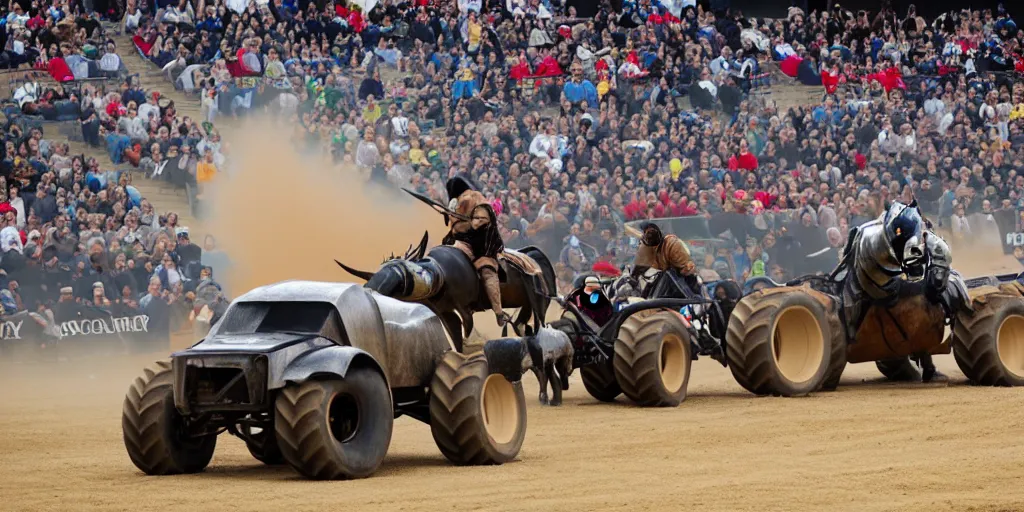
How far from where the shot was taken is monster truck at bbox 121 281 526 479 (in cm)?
916

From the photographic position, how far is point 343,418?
31.4ft

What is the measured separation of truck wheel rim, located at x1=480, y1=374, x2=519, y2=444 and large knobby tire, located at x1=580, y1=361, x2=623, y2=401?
462 centimetres

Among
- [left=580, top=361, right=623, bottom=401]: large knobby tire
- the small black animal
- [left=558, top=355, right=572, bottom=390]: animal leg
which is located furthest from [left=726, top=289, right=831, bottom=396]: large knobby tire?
the small black animal

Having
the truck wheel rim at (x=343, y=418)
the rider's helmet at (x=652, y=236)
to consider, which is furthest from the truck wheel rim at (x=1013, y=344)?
the truck wheel rim at (x=343, y=418)

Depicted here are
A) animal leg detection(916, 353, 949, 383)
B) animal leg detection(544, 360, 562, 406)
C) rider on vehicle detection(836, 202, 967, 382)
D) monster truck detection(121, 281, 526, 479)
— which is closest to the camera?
monster truck detection(121, 281, 526, 479)

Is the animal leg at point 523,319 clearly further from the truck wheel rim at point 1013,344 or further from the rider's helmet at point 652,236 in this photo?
the truck wheel rim at point 1013,344

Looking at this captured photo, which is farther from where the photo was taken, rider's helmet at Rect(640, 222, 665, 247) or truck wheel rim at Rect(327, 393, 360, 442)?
rider's helmet at Rect(640, 222, 665, 247)

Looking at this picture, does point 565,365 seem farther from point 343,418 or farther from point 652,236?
point 652,236

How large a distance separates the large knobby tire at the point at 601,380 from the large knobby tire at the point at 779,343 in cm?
124

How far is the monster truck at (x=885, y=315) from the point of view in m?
14.5

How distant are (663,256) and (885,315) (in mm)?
2360

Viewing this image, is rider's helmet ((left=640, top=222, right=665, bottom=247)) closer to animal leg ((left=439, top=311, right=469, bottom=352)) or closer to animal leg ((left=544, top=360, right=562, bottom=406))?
animal leg ((left=544, top=360, right=562, bottom=406))

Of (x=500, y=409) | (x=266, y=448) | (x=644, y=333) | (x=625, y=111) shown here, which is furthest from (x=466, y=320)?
(x=625, y=111)

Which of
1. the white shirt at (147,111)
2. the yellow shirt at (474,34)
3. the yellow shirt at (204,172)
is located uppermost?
the yellow shirt at (474,34)
